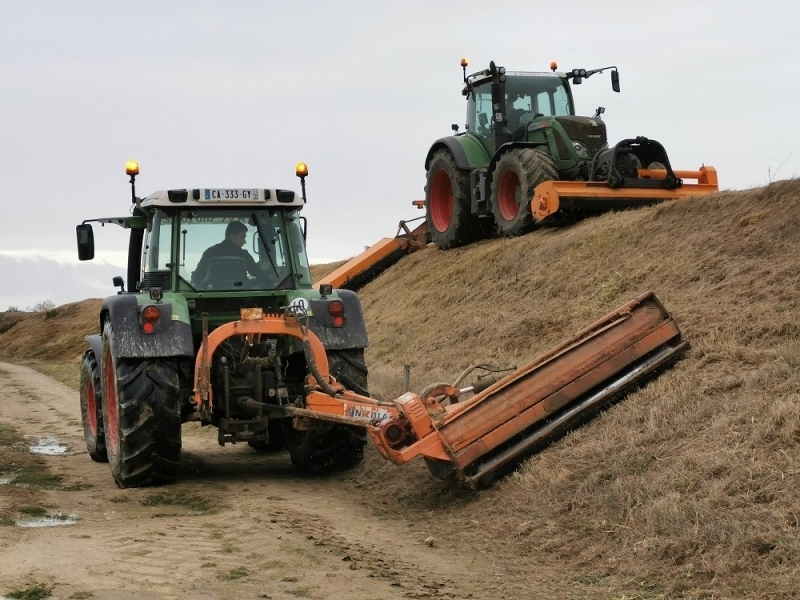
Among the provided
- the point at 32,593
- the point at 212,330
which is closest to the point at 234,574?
the point at 32,593

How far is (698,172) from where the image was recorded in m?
15.7

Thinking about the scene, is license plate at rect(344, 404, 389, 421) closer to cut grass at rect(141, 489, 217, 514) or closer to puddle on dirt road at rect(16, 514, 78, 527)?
cut grass at rect(141, 489, 217, 514)

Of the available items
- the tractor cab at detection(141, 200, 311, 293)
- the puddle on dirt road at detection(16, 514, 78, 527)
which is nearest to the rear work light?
the tractor cab at detection(141, 200, 311, 293)

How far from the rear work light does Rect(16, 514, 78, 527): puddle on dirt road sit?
2605 mm

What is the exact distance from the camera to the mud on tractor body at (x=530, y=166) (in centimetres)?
1480

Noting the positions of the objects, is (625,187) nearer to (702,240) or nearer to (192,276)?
(702,240)

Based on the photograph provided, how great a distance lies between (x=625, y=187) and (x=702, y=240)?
380 centimetres

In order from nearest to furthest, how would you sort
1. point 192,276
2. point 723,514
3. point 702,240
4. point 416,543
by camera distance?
1. point 723,514
2. point 416,543
3. point 192,276
4. point 702,240

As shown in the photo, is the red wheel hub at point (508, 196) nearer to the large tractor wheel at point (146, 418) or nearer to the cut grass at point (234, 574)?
the large tractor wheel at point (146, 418)

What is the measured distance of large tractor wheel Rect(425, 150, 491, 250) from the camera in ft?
56.4

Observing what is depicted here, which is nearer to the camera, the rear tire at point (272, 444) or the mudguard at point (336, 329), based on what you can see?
the mudguard at point (336, 329)

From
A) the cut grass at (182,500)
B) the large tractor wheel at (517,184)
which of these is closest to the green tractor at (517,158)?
the large tractor wheel at (517,184)

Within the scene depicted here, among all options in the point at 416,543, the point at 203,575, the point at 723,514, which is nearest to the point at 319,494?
the point at 416,543

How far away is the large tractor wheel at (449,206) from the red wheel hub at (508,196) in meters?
0.97
